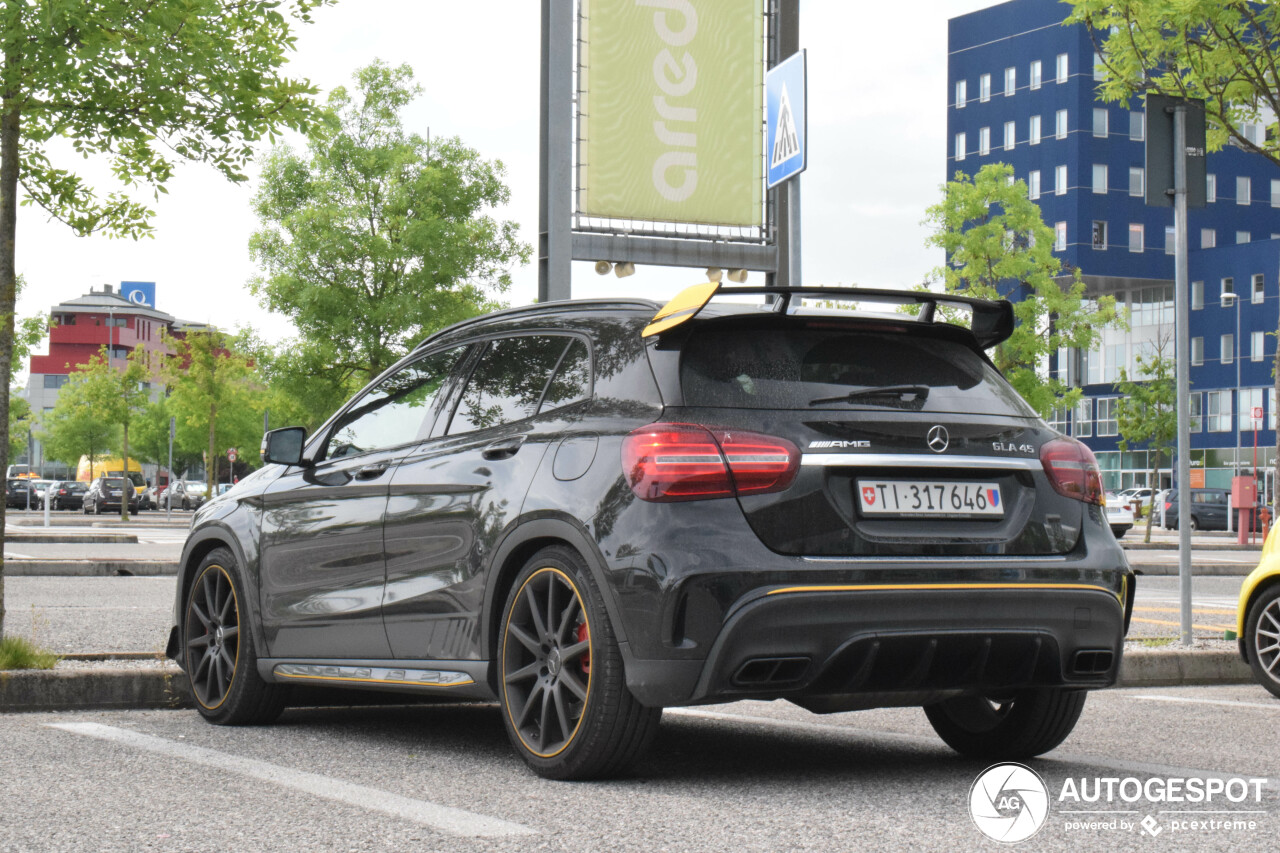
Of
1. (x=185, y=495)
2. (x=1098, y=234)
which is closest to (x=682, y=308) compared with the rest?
(x=185, y=495)

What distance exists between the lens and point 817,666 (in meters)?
4.60

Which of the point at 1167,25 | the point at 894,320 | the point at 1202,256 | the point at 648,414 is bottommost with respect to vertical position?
the point at 648,414

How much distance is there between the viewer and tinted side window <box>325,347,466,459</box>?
→ 20.3 feet

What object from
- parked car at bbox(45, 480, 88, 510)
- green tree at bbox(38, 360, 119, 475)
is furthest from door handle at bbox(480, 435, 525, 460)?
parked car at bbox(45, 480, 88, 510)

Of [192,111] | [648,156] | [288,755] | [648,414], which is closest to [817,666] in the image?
[648,414]

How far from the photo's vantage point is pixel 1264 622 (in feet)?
28.0

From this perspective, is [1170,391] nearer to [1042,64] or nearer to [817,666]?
[1042,64]

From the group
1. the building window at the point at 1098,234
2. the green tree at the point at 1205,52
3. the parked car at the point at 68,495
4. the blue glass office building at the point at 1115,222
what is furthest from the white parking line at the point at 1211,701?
the building window at the point at 1098,234

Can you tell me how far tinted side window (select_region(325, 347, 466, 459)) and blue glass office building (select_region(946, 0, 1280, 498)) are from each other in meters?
71.5

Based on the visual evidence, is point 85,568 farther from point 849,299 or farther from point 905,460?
point 905,460

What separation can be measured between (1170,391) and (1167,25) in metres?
36.0

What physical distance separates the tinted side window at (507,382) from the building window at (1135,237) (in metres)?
78.0

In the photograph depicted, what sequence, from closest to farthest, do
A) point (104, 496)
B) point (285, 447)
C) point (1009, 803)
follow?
point (1009, 803)
point (285, 447)
point (104, 496)

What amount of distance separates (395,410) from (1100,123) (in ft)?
254
